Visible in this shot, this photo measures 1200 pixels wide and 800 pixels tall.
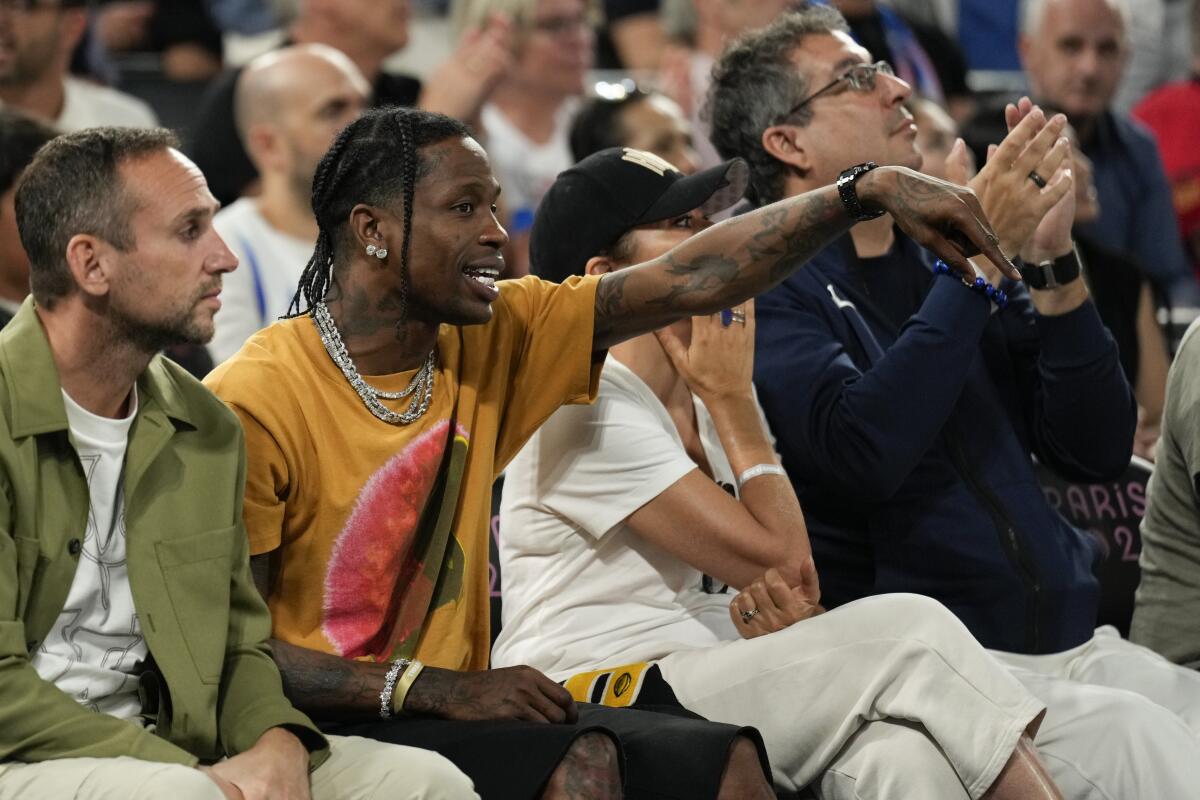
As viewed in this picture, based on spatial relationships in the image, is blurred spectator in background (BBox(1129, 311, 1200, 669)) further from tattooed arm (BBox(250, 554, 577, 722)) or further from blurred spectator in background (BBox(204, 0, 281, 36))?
blurred spectator in background (BBox(204, 0, 281, 36))

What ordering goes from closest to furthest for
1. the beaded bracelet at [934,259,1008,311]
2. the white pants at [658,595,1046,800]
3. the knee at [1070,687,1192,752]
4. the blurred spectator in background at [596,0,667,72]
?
the white pants at [658,595,1046,800] → the knee at [1070,687,1192,752] → the beaded bracelet at [934,259,1008,311] → the blurred spectator in background at [596,0,667,72]

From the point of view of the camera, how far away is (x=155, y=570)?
2619 millimetres

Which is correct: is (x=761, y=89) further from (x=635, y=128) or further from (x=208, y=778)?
(x=208, y=778)

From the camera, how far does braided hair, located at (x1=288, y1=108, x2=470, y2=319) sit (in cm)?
291

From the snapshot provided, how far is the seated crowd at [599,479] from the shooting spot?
2627mm

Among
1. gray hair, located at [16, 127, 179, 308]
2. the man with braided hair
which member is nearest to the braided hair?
the man with braided hair

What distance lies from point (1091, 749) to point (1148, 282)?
239 centimetres

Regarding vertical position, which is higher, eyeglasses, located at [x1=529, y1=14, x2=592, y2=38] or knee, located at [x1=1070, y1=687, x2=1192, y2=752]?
eyeglasses, located at [x1=529, y1=14, x2=592, y2=38]

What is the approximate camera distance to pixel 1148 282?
5223 mm

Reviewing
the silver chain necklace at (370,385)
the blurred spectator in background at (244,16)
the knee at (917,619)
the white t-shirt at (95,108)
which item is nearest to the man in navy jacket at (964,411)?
the knee at (917,619)

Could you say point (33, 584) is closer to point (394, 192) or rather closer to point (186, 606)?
point (186, 606)

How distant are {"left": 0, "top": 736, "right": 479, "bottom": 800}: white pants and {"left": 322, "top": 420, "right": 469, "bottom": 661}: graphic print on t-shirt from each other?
9.1 inches

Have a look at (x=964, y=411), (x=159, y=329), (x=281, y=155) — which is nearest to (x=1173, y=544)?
(x=964, y=411)

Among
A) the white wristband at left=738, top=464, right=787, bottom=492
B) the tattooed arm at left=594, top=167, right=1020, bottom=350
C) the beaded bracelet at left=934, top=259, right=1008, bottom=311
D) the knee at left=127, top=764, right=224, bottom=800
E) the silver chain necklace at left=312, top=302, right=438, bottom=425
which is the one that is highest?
the tattooed arm at left=594, top=167, right=1020, bottom=350
